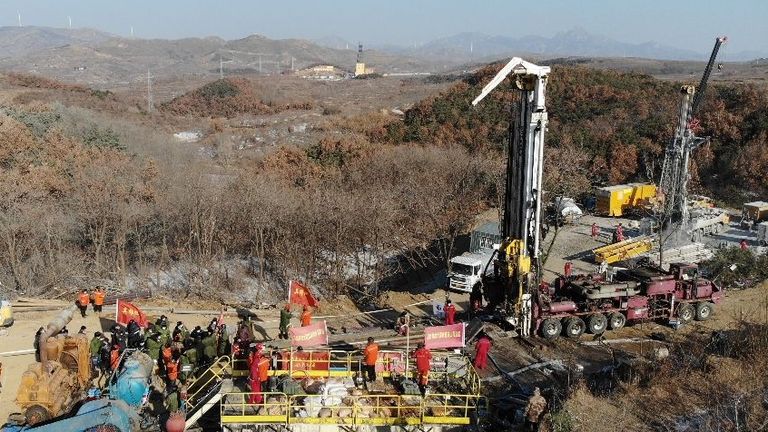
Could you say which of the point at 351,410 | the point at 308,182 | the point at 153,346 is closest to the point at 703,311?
the point at 351,410

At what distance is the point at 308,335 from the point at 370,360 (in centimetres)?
157

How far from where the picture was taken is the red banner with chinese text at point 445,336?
46.2ft

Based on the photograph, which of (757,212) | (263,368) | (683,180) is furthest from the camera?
(757,212)

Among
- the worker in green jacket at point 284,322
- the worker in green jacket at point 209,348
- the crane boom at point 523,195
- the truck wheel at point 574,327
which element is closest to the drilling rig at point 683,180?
the truck wheel at point 574,327

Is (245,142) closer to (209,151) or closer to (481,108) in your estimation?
(209,151)

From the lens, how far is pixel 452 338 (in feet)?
46.9

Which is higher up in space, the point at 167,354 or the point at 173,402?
the point at 167,354

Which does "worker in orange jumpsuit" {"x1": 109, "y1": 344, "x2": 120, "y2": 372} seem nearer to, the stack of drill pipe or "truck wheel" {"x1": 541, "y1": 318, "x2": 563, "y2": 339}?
the stack of drill pipe

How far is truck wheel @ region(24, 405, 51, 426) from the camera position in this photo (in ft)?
41.1

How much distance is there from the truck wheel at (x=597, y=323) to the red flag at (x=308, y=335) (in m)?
8.34

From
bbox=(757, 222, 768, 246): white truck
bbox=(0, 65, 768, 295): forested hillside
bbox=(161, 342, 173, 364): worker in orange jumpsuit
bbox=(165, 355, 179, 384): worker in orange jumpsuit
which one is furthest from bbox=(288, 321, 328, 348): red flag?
bbox=(757, 222, 768, 246): white truck

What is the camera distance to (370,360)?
44.8ft

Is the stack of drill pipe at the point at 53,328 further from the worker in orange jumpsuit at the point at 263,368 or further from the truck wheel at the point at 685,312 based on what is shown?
the truck wheel at the point at 685,312

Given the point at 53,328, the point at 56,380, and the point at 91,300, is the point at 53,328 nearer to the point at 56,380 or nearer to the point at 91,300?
the point at 56,380
